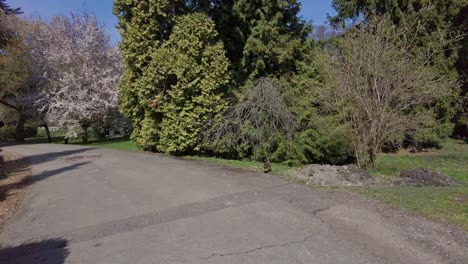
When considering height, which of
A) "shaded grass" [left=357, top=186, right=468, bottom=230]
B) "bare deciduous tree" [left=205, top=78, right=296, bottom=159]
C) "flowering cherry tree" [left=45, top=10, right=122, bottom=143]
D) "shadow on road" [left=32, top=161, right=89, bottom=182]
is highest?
"flowering cherry tree" [left=45, top=10, right=122, bottom=143]

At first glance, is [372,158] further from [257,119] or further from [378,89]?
[257,119]

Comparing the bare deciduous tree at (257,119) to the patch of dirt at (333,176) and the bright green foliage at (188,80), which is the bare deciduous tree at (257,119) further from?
the patch of dirt at (333,176)

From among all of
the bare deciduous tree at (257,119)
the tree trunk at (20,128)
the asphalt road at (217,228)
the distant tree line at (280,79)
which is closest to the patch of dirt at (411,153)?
the distant tree line at (280,79)

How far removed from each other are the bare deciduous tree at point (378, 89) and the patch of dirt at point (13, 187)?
8.82 m

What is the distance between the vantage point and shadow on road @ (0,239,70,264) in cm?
419

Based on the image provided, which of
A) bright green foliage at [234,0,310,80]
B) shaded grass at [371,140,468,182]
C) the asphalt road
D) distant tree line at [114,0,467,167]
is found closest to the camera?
the asphalt road

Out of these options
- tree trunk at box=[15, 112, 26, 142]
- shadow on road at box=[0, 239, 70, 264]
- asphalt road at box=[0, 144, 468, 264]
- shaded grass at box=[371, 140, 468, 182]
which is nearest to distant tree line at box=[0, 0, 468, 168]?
shaded grass at box=[371, 140, 468, 182]

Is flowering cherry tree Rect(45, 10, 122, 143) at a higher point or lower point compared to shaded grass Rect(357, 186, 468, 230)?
higher

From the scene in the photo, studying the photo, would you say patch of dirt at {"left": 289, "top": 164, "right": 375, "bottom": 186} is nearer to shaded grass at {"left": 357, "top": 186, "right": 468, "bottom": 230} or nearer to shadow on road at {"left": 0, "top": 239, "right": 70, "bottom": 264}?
shaded grass at {"left": 357, "top": 186, "right": 468, "bottom": 230}

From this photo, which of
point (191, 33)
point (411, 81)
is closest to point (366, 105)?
point (411, 81)

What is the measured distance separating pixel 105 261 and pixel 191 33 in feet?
33.2

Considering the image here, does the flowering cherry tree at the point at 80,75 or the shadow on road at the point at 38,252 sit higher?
the flowering cherry tree at the point at 80,75

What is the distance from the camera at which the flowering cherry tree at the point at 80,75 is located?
2167 centimetres

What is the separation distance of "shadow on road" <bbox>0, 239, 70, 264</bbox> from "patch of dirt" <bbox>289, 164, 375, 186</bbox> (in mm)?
5032
